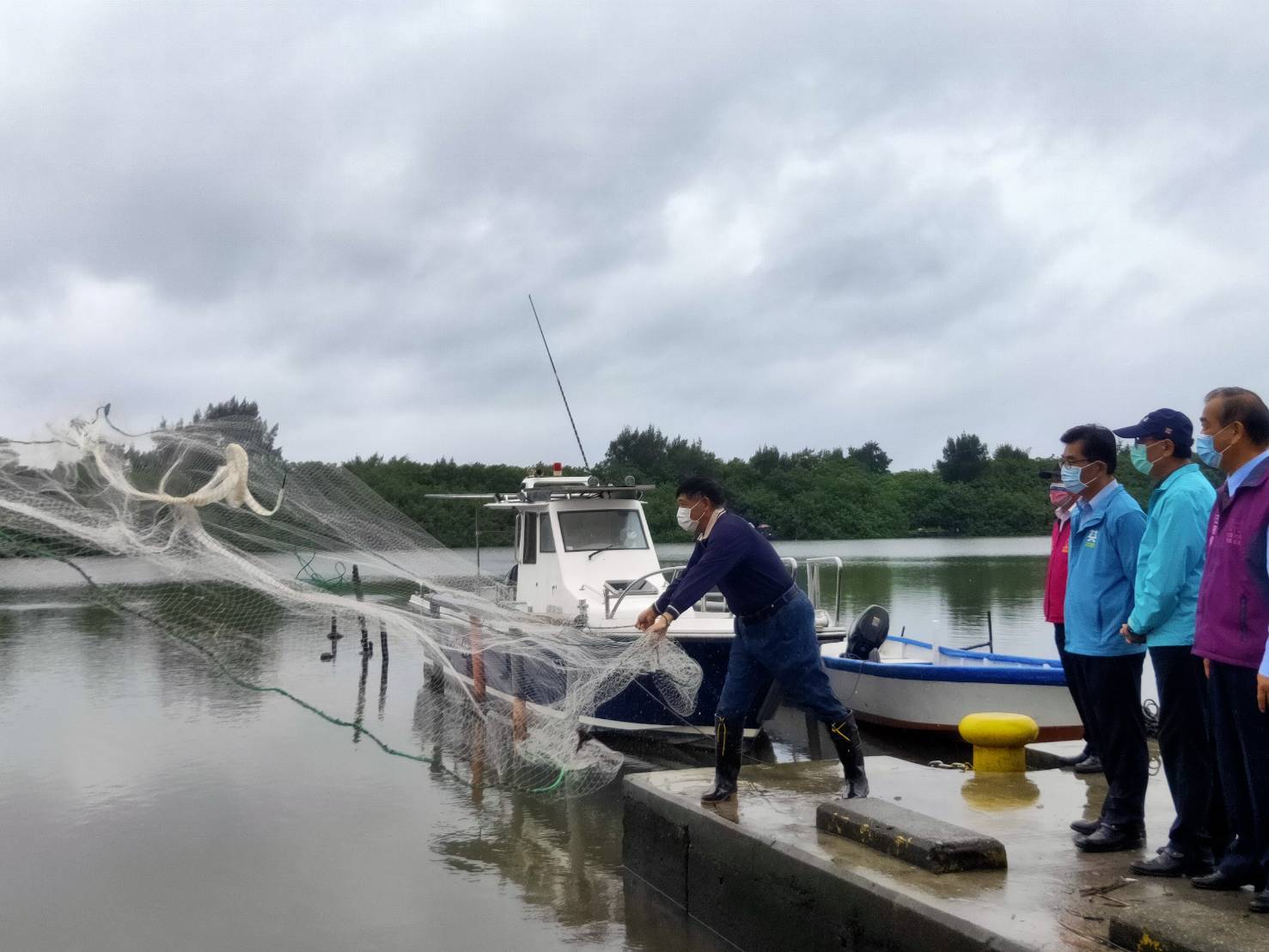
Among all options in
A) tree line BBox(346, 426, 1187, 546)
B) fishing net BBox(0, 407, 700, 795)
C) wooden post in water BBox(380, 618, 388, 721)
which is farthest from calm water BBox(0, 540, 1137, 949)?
tree line BBox(346, 426, 1187, 546)

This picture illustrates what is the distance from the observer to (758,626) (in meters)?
6.18

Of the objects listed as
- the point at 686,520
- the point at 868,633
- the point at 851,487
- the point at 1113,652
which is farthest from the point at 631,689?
the point at 851,487

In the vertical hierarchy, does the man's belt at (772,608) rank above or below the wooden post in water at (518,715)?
above

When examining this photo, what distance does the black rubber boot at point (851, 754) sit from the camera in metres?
6.09

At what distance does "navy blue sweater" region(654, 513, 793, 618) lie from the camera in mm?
6062

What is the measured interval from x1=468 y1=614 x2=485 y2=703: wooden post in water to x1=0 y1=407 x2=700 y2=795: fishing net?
0.03 meters

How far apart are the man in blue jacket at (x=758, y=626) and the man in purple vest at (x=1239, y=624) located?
6.90 feet

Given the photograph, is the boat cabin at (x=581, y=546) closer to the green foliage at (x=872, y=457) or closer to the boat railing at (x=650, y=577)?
the boat railing at (x=650, y=577)

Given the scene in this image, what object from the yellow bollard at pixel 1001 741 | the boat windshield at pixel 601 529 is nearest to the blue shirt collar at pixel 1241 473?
the yellow bollard at pixel 1001 741

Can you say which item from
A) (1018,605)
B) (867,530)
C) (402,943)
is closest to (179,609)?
(402,943)

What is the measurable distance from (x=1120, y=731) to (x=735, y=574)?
2058 millimetres

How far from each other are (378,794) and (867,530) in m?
69.7

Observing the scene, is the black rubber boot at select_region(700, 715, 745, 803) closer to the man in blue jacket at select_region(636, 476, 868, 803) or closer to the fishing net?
the man in blue jacket at select_region(636, 476, 868, 803)

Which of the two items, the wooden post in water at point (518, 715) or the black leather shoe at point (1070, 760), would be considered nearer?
the black leather shoe at point (1070, 760)
